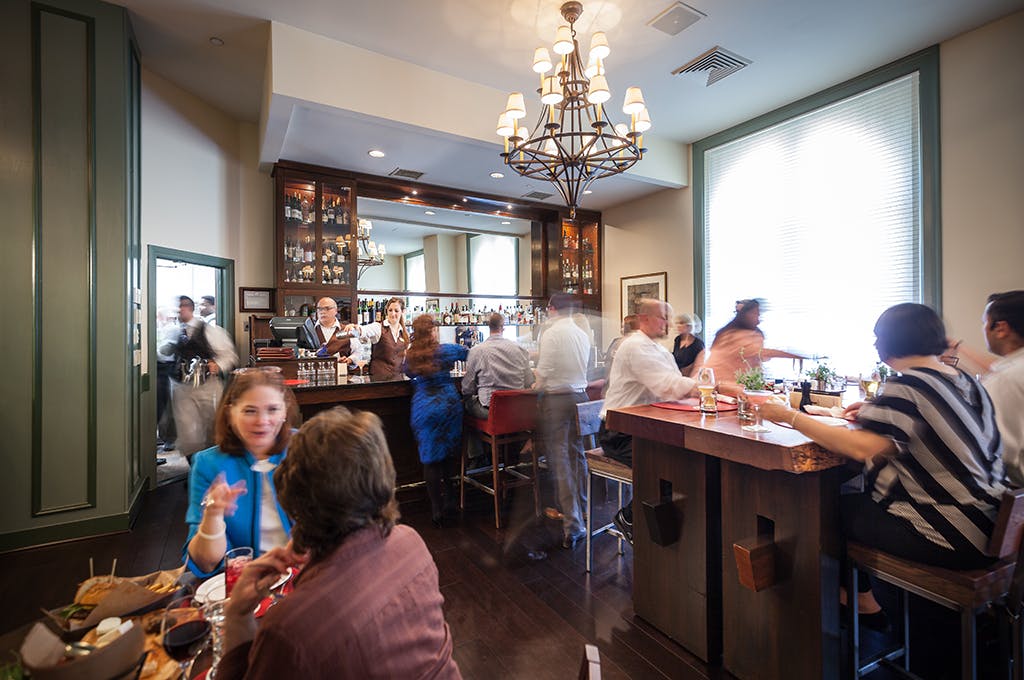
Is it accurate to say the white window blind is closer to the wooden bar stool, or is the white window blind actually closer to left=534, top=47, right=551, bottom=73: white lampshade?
left=534, top=47, right=551, bottom=73: white lampshade

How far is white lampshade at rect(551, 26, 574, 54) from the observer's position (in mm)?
3070

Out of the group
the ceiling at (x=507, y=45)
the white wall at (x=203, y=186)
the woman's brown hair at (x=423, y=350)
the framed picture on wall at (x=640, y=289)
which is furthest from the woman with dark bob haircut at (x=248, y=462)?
the framed picture on wall at (x=640, y=289)

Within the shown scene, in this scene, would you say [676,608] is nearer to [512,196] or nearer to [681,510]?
[681,510]

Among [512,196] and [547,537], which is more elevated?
[512,196]

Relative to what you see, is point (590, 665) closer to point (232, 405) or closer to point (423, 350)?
point (232, 405)

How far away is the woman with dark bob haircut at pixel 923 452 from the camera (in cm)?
162

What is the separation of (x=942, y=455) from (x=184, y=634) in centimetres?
217

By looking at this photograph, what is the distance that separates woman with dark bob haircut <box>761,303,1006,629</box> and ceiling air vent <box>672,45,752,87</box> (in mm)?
3275

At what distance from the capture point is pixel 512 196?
7.04 meters

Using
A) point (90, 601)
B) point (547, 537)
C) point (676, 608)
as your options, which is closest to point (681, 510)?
point (676, 608)

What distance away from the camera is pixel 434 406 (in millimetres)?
3762

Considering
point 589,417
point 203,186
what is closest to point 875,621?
point 589,417

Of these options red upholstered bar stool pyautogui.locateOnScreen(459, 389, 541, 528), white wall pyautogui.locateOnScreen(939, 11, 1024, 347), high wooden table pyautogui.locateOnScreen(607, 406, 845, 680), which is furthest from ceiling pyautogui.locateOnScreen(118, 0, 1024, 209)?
high wooden table pyautogui.locateOnScreen(607, 406, 845, 680)

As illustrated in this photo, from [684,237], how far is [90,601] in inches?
253
